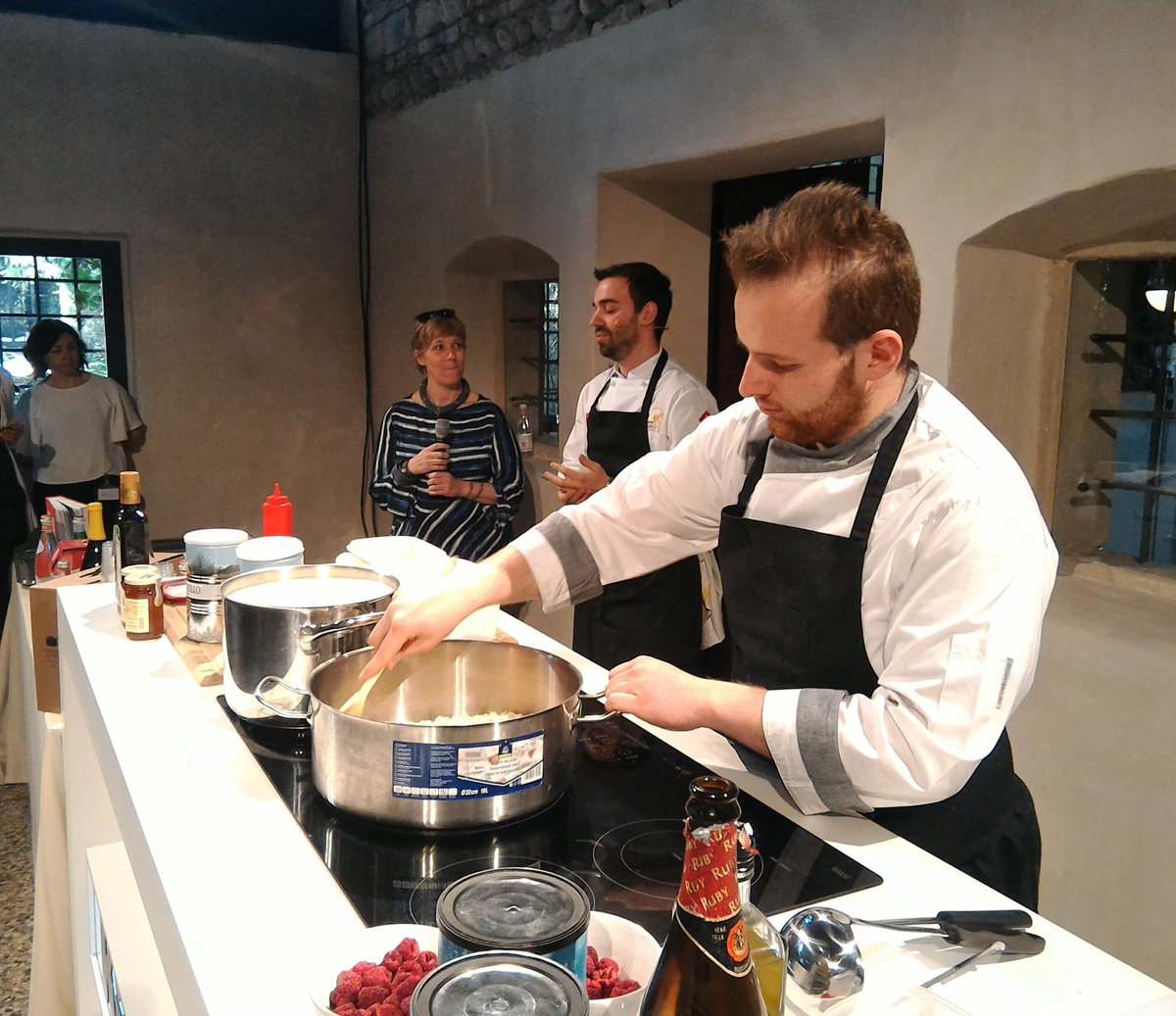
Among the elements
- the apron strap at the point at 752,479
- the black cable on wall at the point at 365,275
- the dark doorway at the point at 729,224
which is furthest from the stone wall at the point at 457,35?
the apron strap at the point at 752,479

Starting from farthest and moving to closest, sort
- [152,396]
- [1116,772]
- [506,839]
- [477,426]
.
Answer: [152,396] → [477,426] → [1116,772] → [506,839]

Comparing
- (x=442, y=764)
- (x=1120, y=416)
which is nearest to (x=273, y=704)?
(x=442, y=764)

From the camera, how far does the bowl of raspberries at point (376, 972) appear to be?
2.79 ft

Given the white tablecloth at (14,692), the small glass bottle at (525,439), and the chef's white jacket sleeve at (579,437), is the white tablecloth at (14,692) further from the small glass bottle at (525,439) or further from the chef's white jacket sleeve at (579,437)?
the small glass bottle at (525,439)

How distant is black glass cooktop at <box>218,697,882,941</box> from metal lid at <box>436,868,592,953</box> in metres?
0.16

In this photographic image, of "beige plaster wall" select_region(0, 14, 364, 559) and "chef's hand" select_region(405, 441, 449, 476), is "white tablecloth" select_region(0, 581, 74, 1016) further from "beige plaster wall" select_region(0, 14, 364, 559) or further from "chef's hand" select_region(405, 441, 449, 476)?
"beige plaster wall" select_region(0, 14, 364, 559)

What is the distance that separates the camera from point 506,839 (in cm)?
121

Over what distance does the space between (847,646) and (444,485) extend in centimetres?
261

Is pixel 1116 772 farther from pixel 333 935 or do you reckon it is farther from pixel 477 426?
pixel 477 426

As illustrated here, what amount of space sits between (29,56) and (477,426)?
335 cm

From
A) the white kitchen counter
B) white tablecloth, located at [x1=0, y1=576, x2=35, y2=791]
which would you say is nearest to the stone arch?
the white kitchen counter

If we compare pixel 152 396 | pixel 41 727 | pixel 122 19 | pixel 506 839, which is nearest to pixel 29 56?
pixel 122 19

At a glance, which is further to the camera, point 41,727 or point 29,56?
point 29,56

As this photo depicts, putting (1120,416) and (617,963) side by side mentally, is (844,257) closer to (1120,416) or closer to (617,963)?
(617,963)
